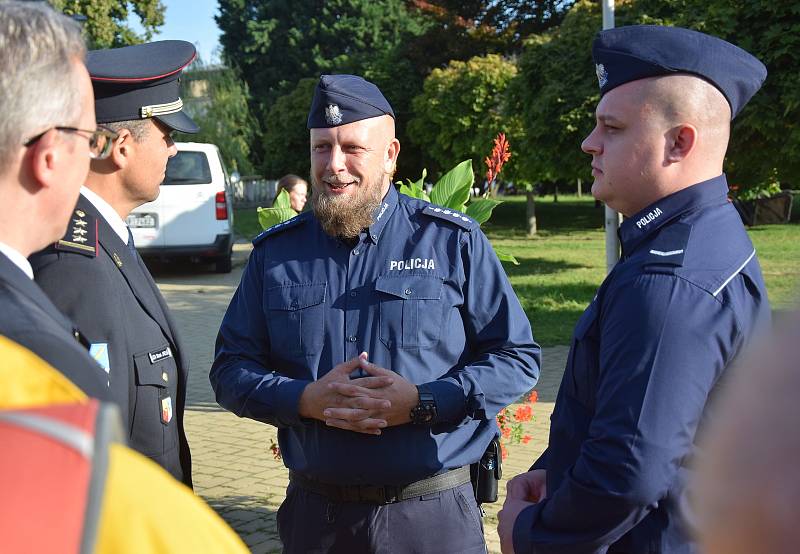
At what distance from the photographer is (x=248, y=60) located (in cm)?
5688

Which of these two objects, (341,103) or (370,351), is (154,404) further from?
(341,103)

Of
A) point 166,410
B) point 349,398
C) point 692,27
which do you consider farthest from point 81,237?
point 692,27

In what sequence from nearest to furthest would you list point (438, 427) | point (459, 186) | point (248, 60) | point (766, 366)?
point (766, 366), point (438, 427), point (459, 186), point (248, 60)

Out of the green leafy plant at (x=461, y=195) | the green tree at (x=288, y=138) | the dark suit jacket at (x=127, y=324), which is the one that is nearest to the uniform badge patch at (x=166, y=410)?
the dark suit jacket at (x=127, y=324)

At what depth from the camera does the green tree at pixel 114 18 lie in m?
29.3

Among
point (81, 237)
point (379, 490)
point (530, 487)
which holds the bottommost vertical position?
point (379, 490)

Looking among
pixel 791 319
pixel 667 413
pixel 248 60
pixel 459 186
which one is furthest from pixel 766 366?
pixel 248 60

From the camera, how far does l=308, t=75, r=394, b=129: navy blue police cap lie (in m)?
3.49

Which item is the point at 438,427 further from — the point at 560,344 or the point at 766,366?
the point at 560,344

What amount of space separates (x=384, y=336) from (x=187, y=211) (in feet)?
45.9

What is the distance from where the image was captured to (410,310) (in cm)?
327

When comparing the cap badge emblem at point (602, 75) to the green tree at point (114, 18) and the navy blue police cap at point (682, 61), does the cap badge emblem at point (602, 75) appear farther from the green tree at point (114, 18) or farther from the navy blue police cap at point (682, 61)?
the green tree at point (114, 18)

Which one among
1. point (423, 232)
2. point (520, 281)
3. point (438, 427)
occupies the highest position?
point (423, 232)

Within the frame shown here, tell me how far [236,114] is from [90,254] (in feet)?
124
